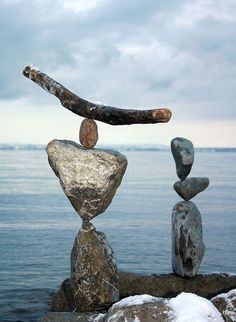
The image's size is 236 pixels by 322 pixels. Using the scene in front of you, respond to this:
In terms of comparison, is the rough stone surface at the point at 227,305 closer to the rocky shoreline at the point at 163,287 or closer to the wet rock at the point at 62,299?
the rocky shoreline at the point at 163,287

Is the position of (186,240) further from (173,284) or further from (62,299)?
(62,299)

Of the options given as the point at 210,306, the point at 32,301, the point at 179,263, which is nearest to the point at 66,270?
the point at 32,301

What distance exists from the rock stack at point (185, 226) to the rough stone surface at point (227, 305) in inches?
205

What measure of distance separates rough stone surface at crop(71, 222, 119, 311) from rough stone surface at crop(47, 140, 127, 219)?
23.0 inches


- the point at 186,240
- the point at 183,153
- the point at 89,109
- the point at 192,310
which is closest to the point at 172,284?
the point at 186,240

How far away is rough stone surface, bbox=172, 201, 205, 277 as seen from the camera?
46.7ft

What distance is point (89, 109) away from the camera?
9344 millimetres

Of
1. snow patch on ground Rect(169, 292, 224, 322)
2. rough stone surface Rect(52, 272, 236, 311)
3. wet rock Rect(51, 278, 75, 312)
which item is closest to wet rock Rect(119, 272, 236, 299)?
rough stone surface Rect(52, 272, 236, 311)

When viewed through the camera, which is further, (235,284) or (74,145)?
(235,284)

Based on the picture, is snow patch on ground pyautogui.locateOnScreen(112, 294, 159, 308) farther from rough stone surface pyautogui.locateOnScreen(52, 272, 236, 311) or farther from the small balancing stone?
rough stone surface pyautogui.locateOnScreen(52, 272, 236, 311)

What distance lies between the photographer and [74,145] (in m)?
9.58

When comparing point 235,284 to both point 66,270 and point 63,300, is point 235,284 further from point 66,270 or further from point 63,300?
point 66,270

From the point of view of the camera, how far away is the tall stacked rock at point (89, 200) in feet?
30.7

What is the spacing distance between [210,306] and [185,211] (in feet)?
24.7
